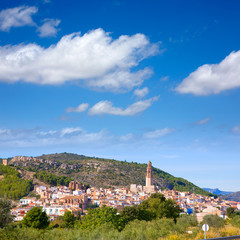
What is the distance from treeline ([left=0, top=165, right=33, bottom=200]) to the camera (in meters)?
105

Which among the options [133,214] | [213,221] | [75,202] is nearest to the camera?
[213,221]

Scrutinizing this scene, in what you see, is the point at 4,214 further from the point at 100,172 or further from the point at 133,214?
the point at 100,172

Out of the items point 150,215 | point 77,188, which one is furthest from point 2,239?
point 77,188

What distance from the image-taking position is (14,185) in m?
112

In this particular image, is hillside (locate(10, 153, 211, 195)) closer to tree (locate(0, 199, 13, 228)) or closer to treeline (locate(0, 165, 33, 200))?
treeline (locate(0, 165, 33, 200))

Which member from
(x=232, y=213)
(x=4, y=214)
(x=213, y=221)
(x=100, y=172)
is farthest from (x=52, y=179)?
(x=4, y=214)

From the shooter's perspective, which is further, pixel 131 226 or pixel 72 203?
pixel 72 203

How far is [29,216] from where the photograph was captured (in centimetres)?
5031

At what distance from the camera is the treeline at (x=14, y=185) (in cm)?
10491

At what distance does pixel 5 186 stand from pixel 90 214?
89.7 metres

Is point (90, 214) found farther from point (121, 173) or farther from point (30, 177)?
point (121, 173)

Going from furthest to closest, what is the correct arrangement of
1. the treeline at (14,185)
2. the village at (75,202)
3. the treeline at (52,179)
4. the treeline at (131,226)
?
the treeline at (52,179) < the treeline at (14,185) < the village at (75,202) < the treeline at (131,226)

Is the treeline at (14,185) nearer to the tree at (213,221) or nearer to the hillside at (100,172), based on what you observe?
the hillside at (100,172)

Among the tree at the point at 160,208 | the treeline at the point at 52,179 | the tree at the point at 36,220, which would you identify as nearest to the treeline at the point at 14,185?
the treeline at the point at 52,179
